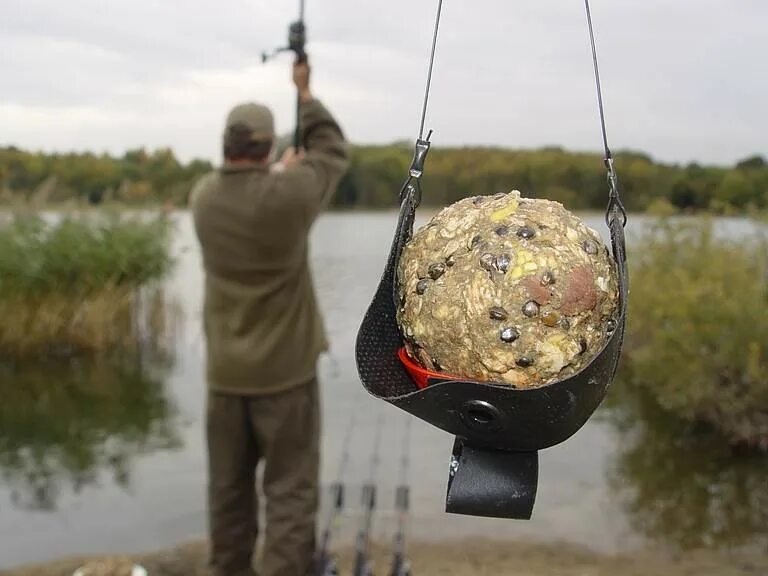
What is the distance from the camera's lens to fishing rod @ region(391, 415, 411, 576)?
4410 mm

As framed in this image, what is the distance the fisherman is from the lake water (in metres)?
1.35

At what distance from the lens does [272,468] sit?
418 centimetres

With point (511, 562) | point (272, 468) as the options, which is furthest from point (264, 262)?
point (511, 562)

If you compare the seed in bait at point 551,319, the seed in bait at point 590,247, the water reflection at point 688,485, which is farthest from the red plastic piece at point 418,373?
the water reflection at point 688,485

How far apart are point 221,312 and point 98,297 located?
5.67m

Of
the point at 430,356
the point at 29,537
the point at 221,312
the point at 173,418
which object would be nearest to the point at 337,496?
the point at 221,312

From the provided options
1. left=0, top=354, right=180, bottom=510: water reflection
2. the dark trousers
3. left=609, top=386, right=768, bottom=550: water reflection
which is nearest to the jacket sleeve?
the dark trousers

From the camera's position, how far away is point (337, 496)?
507 cm

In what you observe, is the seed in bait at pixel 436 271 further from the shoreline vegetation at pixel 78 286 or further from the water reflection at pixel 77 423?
the shoreline vegetation at pixel 78 286

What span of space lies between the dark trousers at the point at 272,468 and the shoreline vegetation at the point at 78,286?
215 inches

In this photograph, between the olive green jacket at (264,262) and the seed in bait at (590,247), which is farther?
the olive green jacket at (264,262)

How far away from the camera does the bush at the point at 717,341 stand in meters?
6.06

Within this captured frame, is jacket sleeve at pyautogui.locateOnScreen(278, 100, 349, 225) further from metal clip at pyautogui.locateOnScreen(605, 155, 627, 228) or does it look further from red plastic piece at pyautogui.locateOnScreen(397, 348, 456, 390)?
metal clip at pyautogui.locateOnScreen(605, 155, 627, 228)

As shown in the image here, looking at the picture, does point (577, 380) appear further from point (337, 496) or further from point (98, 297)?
point (98, 297)
